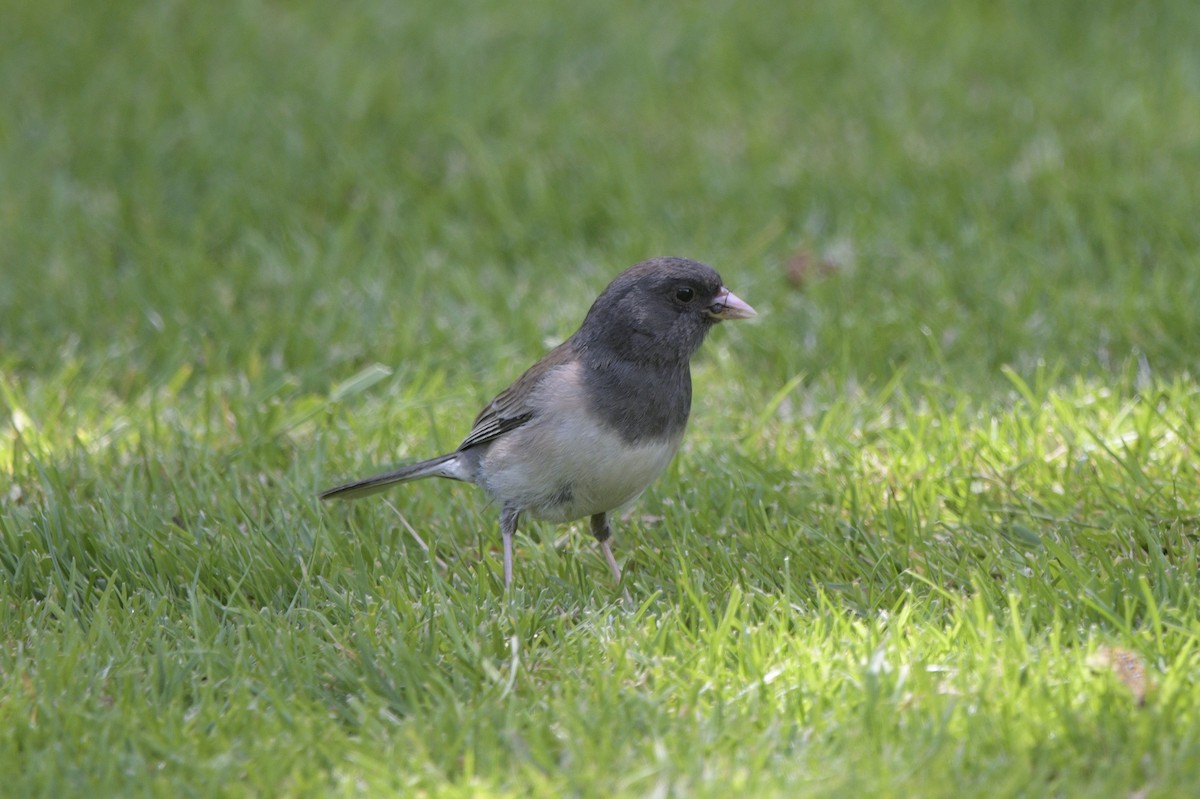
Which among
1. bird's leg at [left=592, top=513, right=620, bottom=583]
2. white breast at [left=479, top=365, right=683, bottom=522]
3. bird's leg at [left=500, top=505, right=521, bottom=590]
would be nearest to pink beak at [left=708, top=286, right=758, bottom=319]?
white breast at [left=479, top=365, right=683, bottom=522]

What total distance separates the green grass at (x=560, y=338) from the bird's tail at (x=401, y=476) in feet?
0.40

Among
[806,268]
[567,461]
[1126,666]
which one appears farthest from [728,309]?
[806,268]

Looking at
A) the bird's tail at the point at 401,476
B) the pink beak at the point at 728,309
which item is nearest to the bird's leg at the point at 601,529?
the bird's tail at the point at 401,476

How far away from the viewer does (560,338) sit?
4.96 m

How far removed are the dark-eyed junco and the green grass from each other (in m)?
0.20

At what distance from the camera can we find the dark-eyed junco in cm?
347

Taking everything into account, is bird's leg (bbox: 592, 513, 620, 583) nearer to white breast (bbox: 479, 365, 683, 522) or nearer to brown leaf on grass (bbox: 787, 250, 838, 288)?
white breast (bbox: 479, 365, 683, 522)

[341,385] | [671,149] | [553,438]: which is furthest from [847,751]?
[671,149]

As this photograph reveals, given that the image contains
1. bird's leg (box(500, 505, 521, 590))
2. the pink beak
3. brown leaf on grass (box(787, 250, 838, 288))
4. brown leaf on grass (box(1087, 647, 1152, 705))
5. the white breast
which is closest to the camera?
brown leaf on grass (box(1087, 647, 1152, 705))

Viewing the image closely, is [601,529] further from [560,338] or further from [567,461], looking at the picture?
[560,338]

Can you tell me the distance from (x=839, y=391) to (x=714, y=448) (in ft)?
1.98

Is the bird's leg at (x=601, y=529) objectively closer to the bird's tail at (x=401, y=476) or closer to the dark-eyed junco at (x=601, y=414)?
the dark-eyed junco at (x=601, y=414)

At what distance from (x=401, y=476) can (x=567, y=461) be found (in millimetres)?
525

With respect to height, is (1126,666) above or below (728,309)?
below
